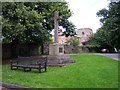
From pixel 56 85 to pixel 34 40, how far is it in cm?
2000

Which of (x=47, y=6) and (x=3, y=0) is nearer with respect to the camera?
(x=3, y=0)

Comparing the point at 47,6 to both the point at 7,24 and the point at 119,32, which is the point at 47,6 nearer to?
the point at 119,32

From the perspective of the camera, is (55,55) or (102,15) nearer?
(55,55)

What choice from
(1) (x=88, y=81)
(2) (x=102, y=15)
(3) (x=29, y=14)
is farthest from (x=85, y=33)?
(1) (x=88, y=81)

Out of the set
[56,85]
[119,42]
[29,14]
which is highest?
[29,14]

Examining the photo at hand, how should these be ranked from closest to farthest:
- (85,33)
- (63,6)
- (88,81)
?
(88,81), (63,6), (85,33)

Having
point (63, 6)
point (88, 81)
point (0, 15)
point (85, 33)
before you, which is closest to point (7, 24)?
point (0, 15)

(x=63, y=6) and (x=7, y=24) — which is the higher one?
(x=63, y=6)

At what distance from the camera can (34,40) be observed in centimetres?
2961

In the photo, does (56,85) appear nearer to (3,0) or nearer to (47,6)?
(3,0)

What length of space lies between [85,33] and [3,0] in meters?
74.7

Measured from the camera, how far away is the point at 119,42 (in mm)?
35469

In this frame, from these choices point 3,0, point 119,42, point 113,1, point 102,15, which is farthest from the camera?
point 102,15

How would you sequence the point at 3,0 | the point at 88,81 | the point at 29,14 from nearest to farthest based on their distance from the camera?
the point at 88,81 < the point at 3,0 < the point at 29,14
